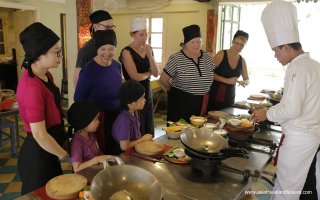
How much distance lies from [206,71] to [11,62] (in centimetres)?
571

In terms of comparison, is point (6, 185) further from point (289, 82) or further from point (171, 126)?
point (289, 82)

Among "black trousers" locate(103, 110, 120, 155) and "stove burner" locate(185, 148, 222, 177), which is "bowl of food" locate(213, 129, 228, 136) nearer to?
"stove burner" locate(185, 148, 222, 177)

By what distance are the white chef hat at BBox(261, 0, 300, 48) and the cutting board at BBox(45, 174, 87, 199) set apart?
1258mm

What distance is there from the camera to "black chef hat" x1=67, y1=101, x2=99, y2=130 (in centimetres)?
151

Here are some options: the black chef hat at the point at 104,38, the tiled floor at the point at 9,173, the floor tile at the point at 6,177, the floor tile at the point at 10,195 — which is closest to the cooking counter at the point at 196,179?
the black chef hat at the point at 104,38

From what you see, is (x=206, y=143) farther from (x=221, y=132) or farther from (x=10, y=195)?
(x=10, y=195)

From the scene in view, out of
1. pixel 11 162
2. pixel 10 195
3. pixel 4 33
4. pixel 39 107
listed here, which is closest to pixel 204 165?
pixel 39 107

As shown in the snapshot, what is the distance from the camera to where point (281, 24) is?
4.84 ft

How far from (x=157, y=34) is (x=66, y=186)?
516 cm

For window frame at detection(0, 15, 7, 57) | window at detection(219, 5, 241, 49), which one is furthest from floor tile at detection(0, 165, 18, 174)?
window frame at detection(0, 15, 7, 57)

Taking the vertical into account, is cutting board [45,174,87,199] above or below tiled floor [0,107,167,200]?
above

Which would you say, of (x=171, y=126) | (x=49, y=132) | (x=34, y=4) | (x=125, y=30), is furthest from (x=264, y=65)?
(x=49, y=132)

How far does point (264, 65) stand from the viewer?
910 centimetres

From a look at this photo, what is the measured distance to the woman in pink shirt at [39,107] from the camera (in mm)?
1287
